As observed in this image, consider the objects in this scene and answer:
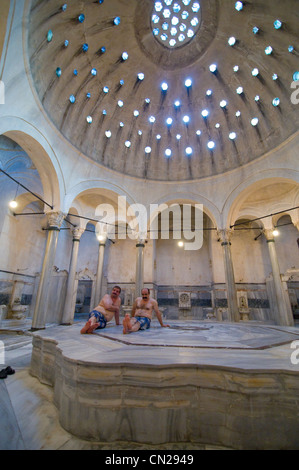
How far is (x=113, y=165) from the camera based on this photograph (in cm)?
1075

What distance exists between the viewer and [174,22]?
9062 millimetres

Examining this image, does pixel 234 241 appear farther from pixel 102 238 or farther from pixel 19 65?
pixel 19 65

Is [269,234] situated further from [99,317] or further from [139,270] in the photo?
[99,317]

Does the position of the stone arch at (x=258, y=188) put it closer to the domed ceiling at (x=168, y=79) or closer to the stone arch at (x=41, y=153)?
the domed ceiling at (x=168, y=79)

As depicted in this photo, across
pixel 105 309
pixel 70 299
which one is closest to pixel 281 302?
pixel 105 309

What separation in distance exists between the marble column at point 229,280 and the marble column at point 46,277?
7713mm

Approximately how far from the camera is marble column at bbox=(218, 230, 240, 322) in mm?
8945

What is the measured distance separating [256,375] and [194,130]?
11.3m

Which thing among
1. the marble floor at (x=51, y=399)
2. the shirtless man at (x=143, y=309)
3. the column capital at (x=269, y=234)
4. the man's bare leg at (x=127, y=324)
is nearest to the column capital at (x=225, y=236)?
the column capital at (x=269, y=234)

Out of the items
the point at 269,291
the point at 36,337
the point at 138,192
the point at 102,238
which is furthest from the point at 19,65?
the point at 269,291
